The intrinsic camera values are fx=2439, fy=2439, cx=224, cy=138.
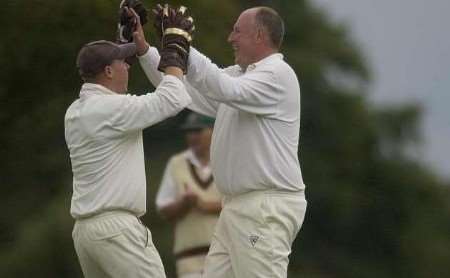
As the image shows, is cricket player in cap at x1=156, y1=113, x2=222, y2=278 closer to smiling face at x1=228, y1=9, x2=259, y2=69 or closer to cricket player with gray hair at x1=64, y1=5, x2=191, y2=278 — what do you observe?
smiling face at x1=228, y1=9, x2=259, y2=69

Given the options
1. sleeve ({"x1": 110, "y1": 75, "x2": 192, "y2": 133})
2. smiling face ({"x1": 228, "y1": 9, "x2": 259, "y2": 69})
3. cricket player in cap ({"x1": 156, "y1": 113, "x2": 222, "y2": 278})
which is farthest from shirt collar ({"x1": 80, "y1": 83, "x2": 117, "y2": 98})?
cricket player in cap ({"x1": 156, "y1": 113, "x2": 222, "y2": 278})

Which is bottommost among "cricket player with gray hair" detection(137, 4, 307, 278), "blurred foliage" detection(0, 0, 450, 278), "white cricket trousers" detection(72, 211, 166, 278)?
"blurred foliage" detection(0, 0, 450, 278)

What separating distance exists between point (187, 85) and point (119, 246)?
3.62 feet

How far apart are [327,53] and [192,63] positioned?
5181mm

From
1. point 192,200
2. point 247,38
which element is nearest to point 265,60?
point 247,38

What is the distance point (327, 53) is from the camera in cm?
1778

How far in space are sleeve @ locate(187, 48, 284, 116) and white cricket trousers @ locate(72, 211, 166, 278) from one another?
793mm

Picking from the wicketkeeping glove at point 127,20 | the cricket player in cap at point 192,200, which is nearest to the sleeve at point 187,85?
the wicketkeeping glove at point 127,20

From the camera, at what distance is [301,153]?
17750 millimetres

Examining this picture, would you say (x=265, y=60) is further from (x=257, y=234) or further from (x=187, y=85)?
(x=257, y=234)

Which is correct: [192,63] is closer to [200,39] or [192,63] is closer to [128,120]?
[128,120]

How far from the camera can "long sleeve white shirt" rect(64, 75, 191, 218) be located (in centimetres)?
1262

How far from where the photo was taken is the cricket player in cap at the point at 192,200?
1530 cm

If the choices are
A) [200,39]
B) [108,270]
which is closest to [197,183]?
[200,39]
